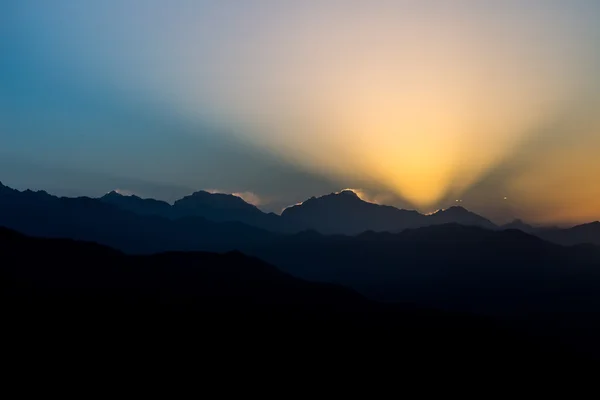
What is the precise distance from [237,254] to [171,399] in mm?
85859

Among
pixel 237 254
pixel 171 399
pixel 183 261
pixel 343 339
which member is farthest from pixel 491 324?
pixel 171 399

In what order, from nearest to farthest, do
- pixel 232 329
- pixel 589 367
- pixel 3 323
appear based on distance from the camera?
pixel 3 323 < pixel 232 329 < pixel 589 367

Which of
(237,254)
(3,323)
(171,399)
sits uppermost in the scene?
(237,254)

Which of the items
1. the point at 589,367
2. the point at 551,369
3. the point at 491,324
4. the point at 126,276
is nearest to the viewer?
the point at 551,369

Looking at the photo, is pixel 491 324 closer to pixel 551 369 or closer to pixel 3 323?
pixel 551 369

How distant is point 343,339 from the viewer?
9938 centimetres

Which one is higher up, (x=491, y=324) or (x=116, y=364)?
(x=491, y=324)

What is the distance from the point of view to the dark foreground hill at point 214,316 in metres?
84.5

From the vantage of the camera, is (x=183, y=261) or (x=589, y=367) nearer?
(x=589, y=367)

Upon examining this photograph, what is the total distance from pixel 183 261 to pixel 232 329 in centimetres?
5289

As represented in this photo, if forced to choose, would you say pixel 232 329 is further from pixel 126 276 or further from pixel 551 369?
pixel 551 369

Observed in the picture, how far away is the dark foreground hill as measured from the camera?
277ft

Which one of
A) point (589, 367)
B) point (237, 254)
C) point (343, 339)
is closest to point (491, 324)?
point (589, 367)

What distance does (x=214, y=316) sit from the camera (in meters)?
99.9
